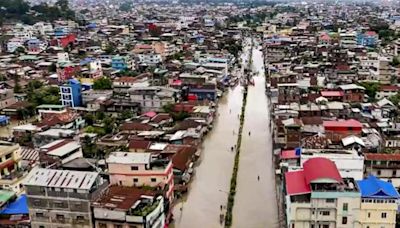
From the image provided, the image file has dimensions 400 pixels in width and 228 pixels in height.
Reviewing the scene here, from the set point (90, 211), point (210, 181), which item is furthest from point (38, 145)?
point (90, 211)

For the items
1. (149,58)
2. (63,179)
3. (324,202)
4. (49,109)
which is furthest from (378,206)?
(149,58)

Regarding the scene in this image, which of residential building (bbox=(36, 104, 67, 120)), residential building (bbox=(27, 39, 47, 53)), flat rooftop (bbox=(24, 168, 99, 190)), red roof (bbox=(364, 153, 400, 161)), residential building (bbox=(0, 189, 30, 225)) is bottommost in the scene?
residential building (bbox=(0, 189, 30, 225))

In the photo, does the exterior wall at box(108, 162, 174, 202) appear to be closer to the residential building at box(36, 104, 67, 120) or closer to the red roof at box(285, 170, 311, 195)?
the red roof at box(285, 170, 311, 195)

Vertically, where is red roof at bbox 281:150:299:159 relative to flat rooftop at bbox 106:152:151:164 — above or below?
below

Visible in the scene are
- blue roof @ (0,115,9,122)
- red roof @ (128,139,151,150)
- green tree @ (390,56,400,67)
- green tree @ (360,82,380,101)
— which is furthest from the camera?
green tree @ (390,56,400,67)

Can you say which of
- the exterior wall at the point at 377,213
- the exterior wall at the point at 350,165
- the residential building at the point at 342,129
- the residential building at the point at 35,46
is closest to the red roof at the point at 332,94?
the residential building at the point at 342,129

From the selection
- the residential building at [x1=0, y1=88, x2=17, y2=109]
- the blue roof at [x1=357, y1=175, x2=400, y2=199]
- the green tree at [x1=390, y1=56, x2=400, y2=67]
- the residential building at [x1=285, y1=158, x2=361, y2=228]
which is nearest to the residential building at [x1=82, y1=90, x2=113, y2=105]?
the residential building at [x1=0, y1=88, x2=17, y2=109]
